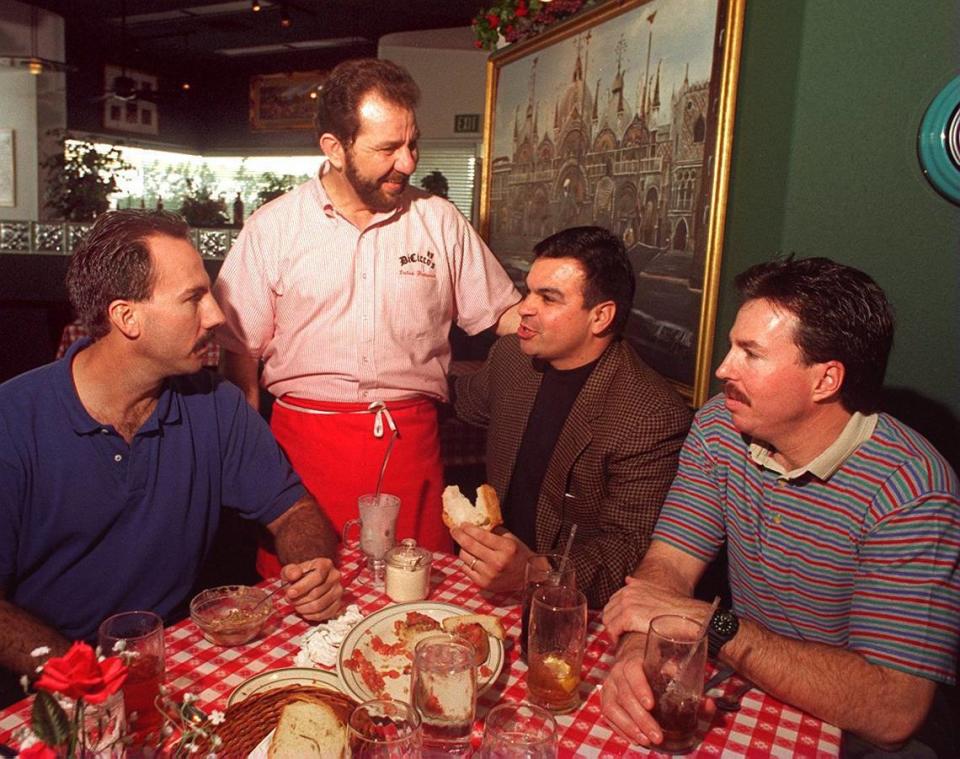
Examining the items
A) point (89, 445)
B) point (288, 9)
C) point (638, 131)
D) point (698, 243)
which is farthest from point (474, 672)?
point (288, 9)

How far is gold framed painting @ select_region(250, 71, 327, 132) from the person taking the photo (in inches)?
490

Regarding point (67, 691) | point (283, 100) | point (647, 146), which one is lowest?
point (67, 691)

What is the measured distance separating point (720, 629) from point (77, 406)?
5.00 feet

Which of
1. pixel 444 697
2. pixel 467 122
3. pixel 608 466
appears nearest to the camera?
pixel 444 697

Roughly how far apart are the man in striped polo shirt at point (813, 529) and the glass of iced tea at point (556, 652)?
0.07 meters

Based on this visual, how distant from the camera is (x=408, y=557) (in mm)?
1734

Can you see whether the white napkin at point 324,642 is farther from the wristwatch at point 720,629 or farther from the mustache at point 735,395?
the mustache at point 735,395

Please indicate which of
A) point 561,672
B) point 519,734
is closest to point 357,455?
point 561,672

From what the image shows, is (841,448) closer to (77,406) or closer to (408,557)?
(408,557)

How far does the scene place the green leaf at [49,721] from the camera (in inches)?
31.4

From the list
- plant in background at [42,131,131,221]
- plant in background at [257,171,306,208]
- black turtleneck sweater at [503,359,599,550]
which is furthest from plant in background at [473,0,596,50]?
plant in background at [257,171,306,208]

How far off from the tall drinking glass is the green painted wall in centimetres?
152

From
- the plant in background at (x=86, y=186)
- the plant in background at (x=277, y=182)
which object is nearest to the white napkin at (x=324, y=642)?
the plant in background at (x=86, y=186)

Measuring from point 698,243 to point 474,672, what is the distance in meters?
2.03
